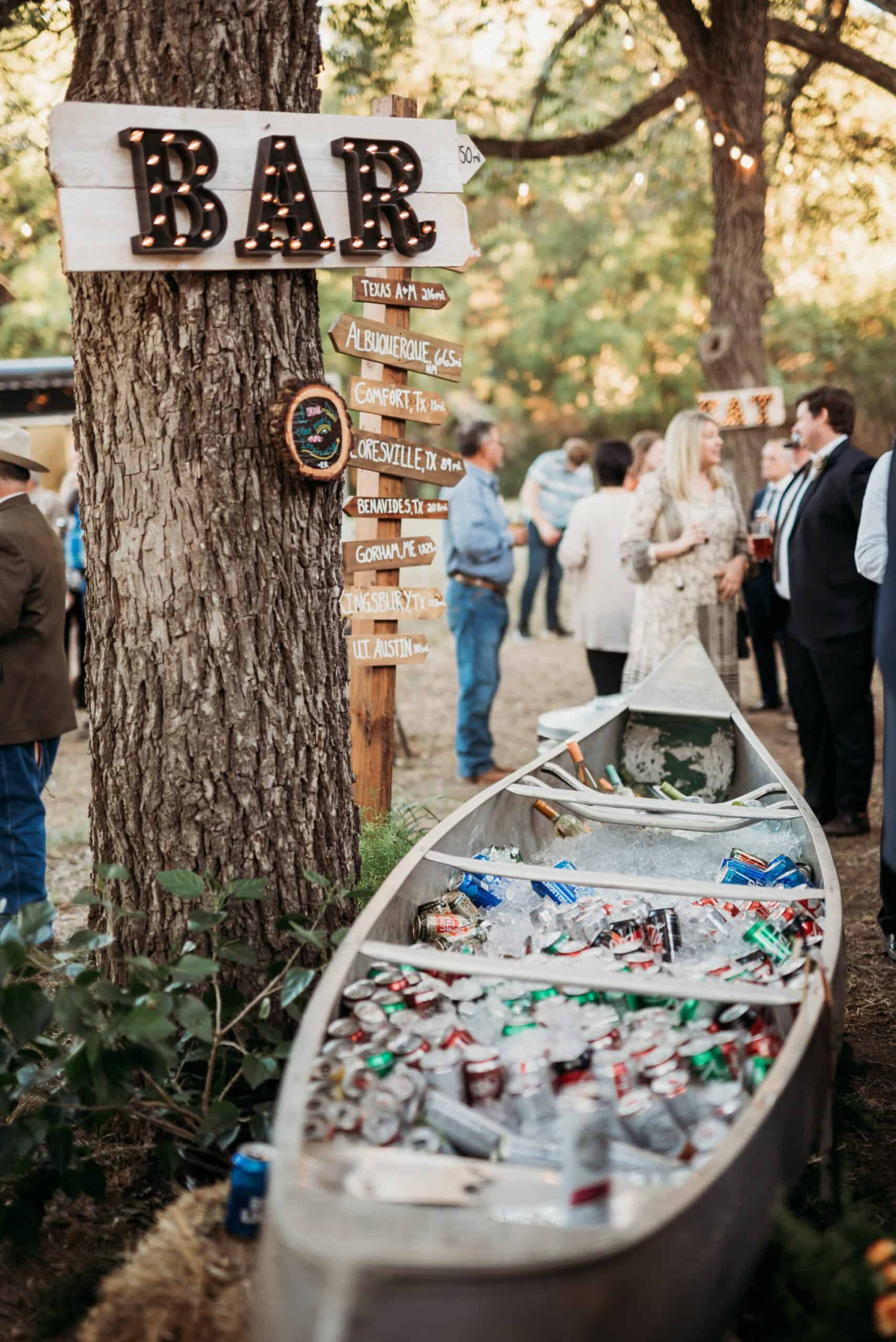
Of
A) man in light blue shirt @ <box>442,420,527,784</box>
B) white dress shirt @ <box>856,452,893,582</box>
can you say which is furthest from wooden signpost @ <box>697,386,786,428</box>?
white dress shirt @ <box>856,452,893,582</box>

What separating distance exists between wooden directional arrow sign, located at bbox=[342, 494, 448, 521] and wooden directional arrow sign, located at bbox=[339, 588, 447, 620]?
299mm

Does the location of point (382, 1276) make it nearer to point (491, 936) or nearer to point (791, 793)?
point (491, 936)

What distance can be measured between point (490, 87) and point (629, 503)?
5748 millimetres

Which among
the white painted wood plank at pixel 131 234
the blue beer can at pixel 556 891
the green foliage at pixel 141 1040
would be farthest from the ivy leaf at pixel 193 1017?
the white painted wood plank at pixel 131 234

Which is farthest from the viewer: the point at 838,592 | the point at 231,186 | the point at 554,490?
the point at 554,490

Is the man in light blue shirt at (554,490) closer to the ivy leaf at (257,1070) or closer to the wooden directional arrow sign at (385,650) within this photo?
the wooden directional arrow sign at (385,650)

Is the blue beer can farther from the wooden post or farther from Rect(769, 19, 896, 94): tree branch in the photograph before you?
Rect(769, 19, 896, 94): tree branch

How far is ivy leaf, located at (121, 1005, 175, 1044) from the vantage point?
2.20 meters

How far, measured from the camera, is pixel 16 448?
14.7ft

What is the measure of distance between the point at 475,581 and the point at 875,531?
283 centimetres

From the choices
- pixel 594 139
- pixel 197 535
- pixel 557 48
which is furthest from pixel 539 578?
pixel 197 535

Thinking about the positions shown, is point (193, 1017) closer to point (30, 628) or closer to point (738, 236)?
point (30, 628)

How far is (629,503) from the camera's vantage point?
6734mm

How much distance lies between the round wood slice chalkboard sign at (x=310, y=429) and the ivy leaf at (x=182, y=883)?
1.02 m
